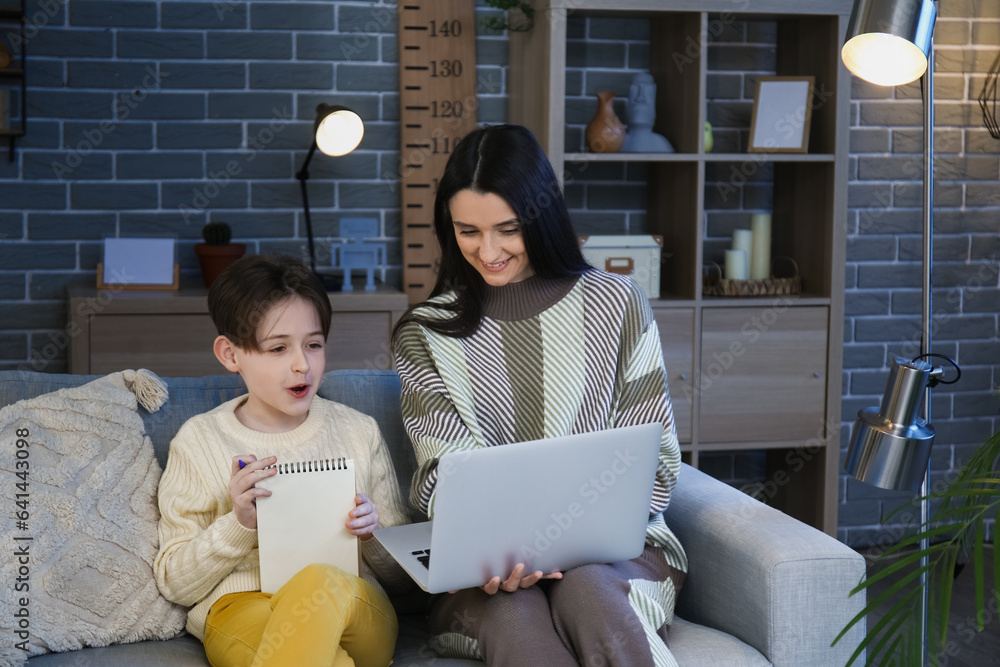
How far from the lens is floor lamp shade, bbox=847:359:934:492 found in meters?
1.54

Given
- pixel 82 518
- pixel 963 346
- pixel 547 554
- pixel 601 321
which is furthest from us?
pixel 963 346

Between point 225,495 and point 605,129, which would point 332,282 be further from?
A: point 225,495

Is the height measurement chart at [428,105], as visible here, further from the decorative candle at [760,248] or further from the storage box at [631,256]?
the decorative candle at [760,248]

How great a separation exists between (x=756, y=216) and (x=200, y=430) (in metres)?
1.90

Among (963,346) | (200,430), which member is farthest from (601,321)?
(963,346)

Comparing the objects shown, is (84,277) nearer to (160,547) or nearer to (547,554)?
(160,547)

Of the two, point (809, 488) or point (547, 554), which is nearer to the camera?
point (547, 554)

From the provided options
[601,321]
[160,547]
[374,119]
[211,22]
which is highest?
[211,22]

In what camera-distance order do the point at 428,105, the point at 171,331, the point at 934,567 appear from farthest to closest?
the point at 428,105
the point at 171,331
the point at 934,567

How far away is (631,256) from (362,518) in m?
1.55

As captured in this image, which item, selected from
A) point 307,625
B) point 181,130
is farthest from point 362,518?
point 181,130

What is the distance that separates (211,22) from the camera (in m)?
2.94

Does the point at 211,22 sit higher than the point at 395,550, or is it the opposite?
the point at 211,22

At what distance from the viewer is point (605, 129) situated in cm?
278
